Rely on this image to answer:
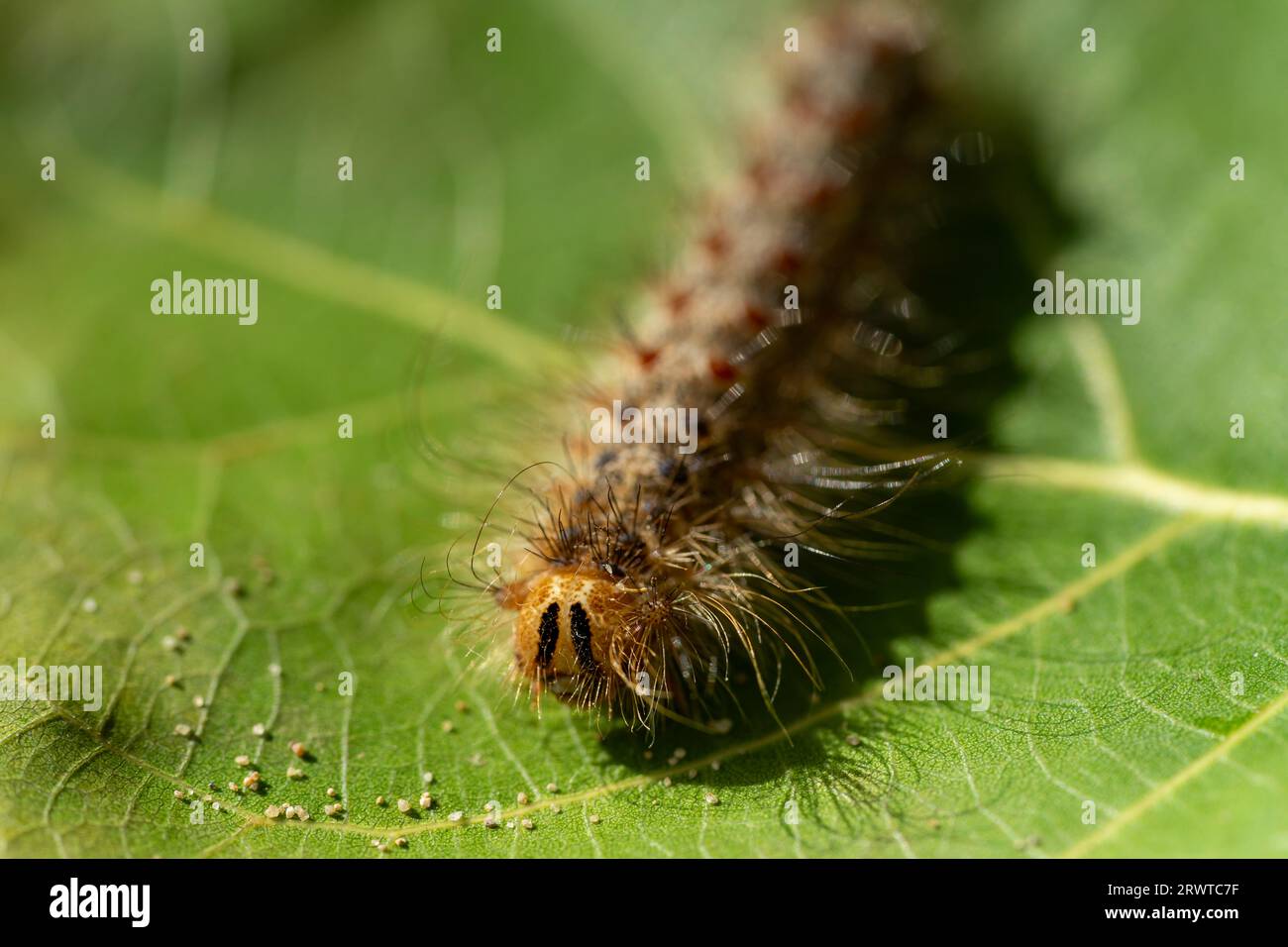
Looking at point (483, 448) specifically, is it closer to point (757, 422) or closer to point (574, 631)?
point (757, 422)

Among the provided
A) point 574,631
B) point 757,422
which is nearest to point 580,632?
point 574,631

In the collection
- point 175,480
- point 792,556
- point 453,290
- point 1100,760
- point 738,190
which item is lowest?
point 1100,760

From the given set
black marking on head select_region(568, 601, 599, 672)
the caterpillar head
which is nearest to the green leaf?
the caterpillar head

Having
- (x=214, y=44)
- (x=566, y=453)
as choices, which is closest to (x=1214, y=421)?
(x=566, y=453)

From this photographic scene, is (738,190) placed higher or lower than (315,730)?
higher

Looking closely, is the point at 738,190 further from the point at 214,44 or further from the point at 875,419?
the point at 214,44

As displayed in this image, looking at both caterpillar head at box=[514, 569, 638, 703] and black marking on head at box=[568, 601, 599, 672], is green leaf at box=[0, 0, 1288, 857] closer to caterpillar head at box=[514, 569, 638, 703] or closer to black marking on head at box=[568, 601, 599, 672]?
caterpillar head at box=[514, 569, 638, 703]

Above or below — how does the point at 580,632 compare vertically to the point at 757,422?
below

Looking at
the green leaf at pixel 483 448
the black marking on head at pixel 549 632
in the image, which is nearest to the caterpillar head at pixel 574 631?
the black marking on head at pixel 549 632
